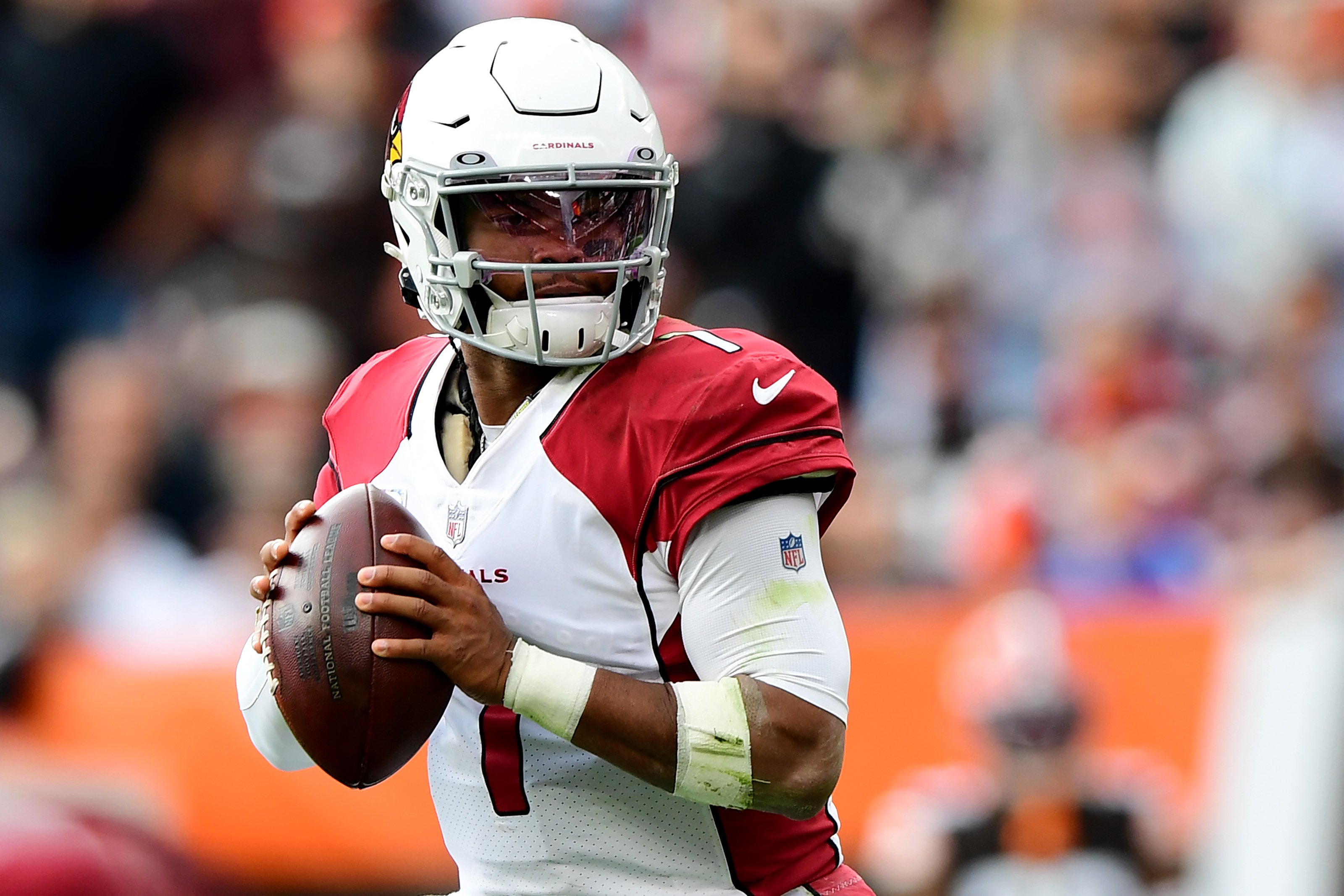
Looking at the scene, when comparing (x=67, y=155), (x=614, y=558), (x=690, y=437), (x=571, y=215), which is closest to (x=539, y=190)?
(x=571, y=215)

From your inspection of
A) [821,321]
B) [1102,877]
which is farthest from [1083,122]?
[1102,877]

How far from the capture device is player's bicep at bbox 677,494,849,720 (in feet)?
8.71

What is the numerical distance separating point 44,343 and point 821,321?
2761 millimetres

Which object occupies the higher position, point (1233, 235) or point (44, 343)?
point (1233, 235)

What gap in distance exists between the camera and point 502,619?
2.71 m

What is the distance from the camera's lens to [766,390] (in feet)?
8.98

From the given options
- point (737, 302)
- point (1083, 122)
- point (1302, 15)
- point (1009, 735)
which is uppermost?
point (1302, 15)

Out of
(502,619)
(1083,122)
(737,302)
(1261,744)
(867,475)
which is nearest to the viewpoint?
(502,619)

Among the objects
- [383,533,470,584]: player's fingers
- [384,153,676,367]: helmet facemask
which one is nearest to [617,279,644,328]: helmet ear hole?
[384,153,676,367]: helmet facemask

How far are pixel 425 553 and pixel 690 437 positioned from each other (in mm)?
388

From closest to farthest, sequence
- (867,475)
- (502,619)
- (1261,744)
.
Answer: (502,619)
(1261,744)
(867,475)

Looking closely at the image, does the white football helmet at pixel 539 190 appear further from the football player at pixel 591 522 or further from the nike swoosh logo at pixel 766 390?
the nike swoosh logo at pixel 766 390

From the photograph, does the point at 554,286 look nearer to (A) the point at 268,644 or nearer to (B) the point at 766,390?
(B) the point at 766,390

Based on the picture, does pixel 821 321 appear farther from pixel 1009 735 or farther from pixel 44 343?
pixel 44 343
